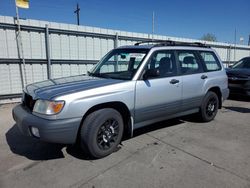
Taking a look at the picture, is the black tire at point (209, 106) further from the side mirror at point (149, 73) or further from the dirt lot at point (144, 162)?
the side mirror at point (149, 73)

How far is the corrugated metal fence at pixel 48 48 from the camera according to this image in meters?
6.55

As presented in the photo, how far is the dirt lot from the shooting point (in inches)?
111

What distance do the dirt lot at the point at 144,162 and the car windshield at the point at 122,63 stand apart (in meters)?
1.29

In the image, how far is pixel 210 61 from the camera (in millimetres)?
5383

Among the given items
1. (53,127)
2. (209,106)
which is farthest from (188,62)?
(53,127)

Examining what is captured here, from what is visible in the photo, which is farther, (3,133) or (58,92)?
(3,133)

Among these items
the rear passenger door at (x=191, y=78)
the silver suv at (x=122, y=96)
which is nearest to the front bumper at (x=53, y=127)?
the silver suv at (x=122, y=96)

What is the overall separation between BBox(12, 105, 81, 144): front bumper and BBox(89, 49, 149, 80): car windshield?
1.27 meters

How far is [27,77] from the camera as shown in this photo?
6992 mm

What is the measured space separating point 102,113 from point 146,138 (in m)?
1.35

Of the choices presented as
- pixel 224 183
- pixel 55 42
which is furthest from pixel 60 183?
pixel 55 42

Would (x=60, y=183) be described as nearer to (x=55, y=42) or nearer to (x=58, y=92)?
(x=58, y=92)

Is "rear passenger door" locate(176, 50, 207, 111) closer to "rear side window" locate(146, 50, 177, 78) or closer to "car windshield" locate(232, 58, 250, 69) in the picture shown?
"rear side window" locate(146, 50, 177, 78)

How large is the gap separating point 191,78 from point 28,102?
3234 mm
